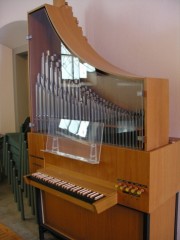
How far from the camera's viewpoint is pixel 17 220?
2719 millimetres

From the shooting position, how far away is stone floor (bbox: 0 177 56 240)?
2432 mm

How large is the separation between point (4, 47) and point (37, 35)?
202cm

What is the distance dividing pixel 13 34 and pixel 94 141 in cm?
260

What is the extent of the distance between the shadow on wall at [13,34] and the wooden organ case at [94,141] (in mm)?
1248

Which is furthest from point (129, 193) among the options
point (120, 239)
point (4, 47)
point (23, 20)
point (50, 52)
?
point (4, 47)

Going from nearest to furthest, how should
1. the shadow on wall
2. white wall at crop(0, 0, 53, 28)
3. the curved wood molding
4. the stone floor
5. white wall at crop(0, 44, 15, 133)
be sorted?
the curved wood molding < the stone floor < white wall at crop(0, 0, 53, 28) < the shadow on wall < white wall at crop(0, 44, 15, 133)

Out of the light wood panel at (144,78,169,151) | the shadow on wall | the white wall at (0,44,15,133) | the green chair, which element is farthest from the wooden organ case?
the white wall at (0,44,15,133)

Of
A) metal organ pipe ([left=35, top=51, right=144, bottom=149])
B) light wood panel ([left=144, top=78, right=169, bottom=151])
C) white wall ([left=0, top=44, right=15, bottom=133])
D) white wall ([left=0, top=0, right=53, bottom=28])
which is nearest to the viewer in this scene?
light wood panel ([left=144, top=78, right=169, bottom=151])

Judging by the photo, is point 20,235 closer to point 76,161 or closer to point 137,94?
point 76,161

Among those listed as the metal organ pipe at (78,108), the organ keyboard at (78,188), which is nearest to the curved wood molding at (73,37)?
the metal organ pipe at (78,108)

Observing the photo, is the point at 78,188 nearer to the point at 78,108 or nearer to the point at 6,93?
the point at 78,108

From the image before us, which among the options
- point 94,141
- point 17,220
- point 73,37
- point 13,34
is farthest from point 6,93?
point 94,141

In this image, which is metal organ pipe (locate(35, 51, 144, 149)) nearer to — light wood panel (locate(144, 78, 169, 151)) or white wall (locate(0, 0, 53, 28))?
light wood panel (locate(144, 78, 169, 151))

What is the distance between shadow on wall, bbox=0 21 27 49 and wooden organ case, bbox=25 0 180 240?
1248 mm
